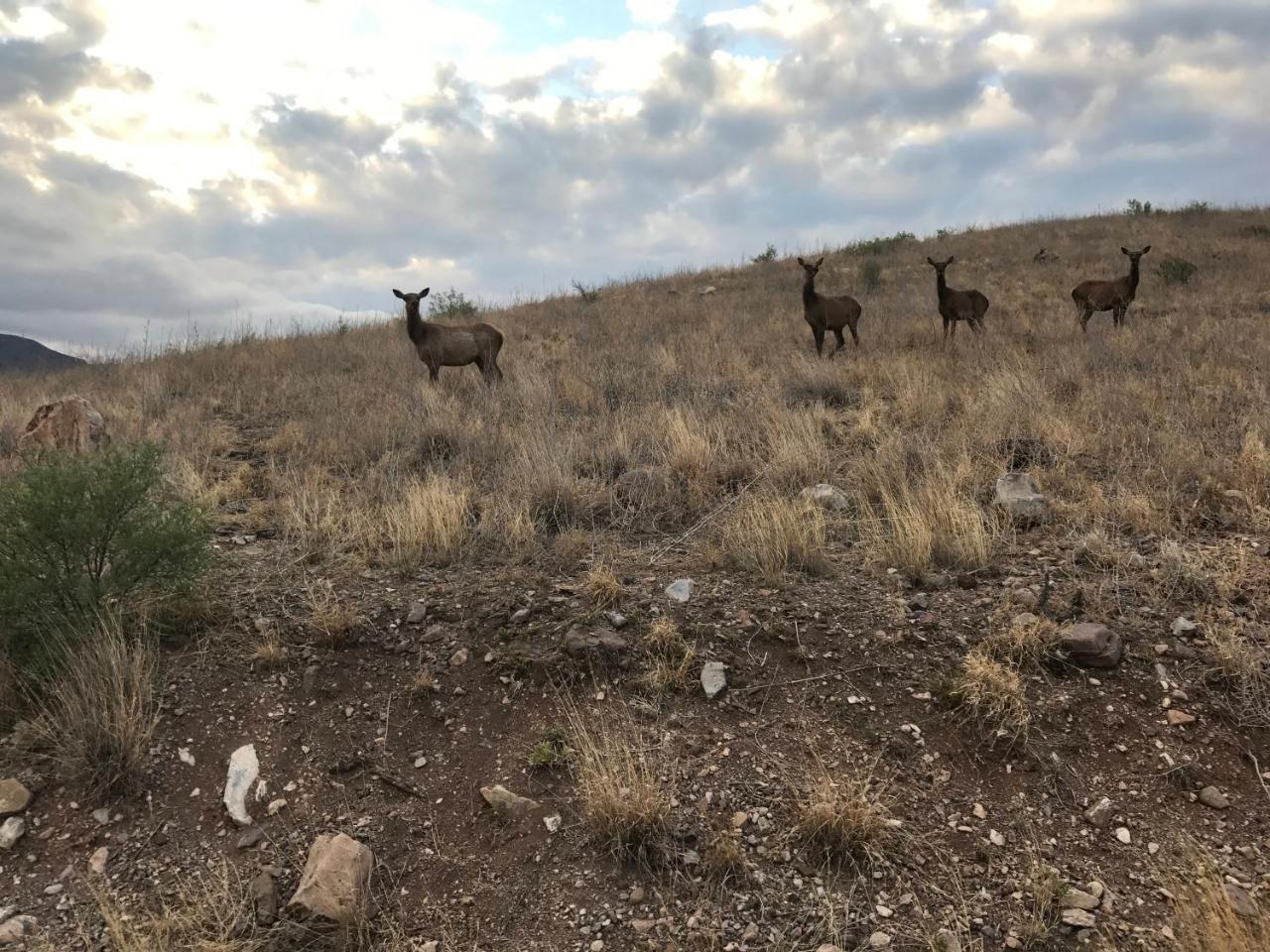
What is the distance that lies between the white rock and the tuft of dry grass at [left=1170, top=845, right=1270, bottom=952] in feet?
12.3

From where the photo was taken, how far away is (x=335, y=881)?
114 inches

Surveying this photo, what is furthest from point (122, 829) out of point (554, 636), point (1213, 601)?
point (1213, 601)

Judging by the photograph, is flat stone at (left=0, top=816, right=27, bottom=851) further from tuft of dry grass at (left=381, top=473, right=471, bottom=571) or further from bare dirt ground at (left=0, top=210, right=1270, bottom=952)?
tuft of dry grass at (left=381, top=473, right=471, bottom=571)

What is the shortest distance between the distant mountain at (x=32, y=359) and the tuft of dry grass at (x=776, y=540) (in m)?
16.8

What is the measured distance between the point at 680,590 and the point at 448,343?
28.8 ft

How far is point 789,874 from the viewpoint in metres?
2.93

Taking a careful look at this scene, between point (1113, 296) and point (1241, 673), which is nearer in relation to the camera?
point (1241, 673)

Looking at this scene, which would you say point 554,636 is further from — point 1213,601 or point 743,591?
point 1213,601

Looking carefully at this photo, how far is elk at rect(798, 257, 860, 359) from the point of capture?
1307 cm

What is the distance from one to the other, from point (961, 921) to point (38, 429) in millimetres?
9642

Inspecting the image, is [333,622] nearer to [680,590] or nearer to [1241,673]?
[680,590]

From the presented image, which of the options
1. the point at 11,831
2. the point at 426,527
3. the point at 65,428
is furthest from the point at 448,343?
the point at 11,831

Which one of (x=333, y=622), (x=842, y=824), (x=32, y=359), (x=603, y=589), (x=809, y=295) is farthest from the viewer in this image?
(x=32, y=359)

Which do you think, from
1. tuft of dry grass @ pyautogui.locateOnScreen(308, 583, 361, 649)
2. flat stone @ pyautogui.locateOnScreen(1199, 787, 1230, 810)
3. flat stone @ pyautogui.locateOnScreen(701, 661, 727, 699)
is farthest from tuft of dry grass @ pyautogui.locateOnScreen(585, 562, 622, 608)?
flat stone @ pyautogui.locateOnScreen(1199, 787, 1230, 810)
